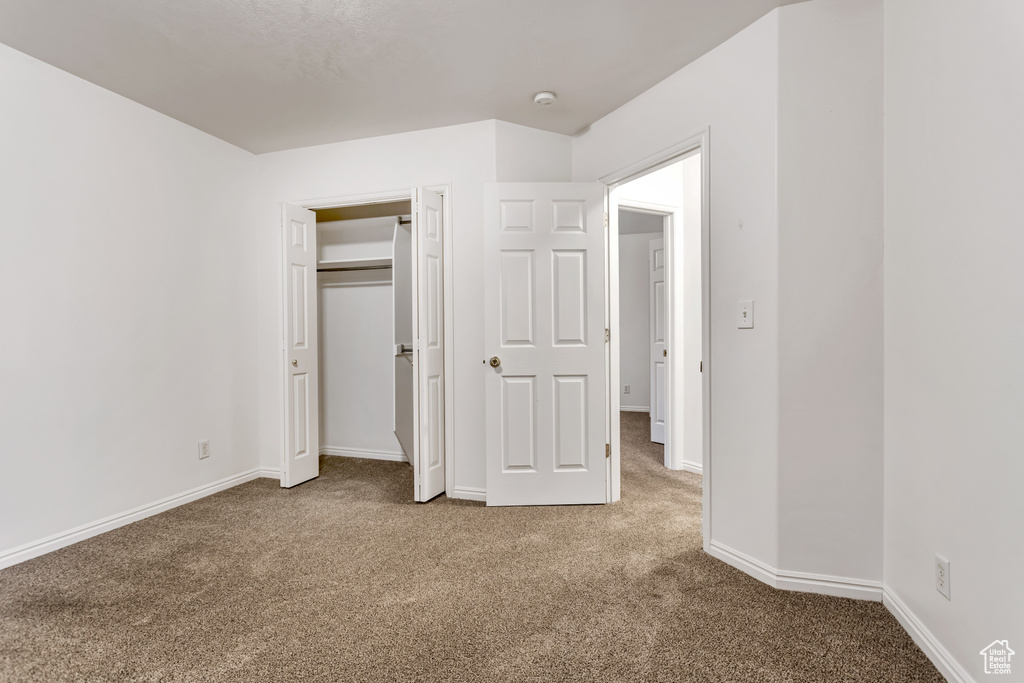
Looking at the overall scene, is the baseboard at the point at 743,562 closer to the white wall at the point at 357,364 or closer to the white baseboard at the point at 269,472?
the white wall at the point at 357,364

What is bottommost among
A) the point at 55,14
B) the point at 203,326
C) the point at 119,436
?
the point at 119,436

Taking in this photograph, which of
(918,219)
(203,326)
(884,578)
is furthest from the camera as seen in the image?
(203,326)

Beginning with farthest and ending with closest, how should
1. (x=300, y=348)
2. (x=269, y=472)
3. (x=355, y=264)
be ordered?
(x=355, y=264) → (x=269, y=472) → (x=300, y=348)

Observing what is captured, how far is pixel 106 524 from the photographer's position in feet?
9.12

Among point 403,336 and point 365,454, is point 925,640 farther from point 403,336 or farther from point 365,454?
point 365,454

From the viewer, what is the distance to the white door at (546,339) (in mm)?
3104

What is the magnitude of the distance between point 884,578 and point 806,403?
73 centimetres

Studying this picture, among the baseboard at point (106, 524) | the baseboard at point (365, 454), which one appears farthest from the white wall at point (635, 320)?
the baseboard at point (106, 524)

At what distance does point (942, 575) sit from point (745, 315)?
1126mm

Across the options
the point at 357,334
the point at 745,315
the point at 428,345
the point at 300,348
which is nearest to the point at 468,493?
the point at 428,345

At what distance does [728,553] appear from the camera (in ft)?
7.64

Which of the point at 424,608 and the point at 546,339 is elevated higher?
the point at 546,339

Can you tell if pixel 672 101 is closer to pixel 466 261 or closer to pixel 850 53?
pixel 850 53

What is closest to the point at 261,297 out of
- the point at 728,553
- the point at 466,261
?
the point at 466,261
